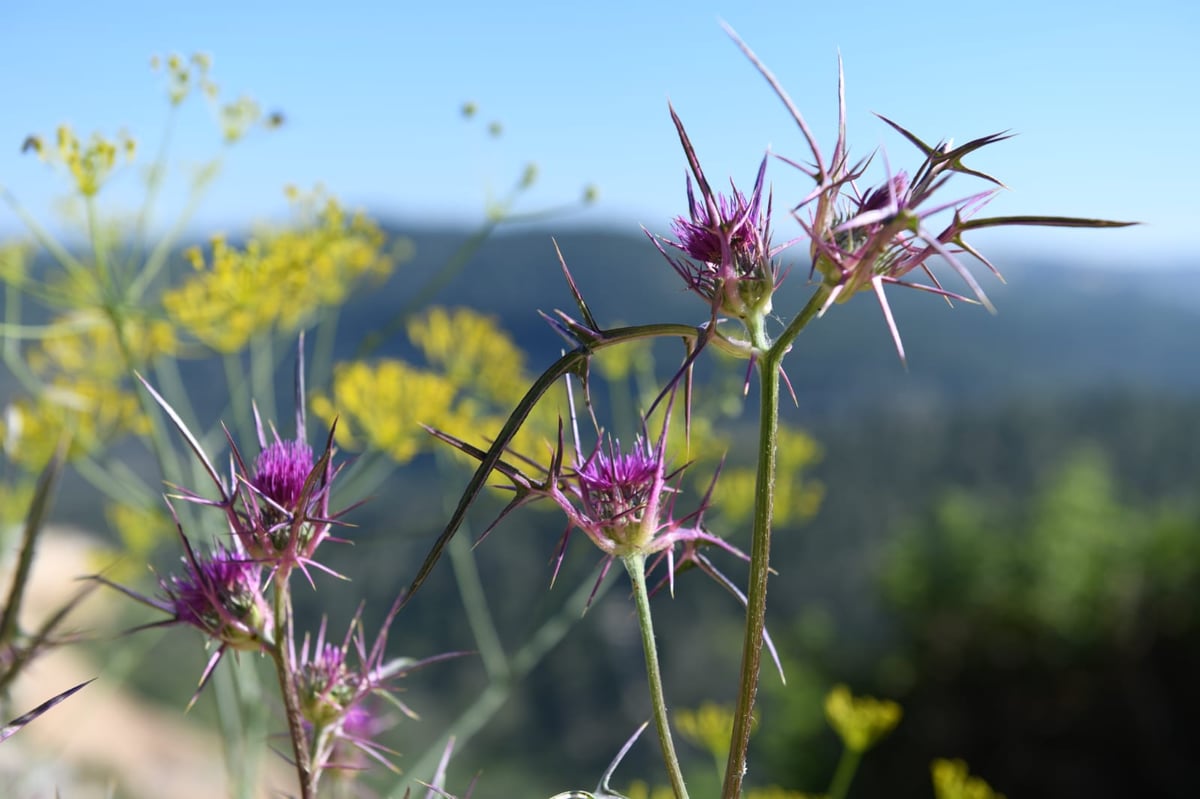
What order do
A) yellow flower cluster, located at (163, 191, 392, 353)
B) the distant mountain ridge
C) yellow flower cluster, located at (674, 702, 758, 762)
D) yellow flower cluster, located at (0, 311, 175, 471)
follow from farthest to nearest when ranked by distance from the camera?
1. the distant mountain ridge
2. yellow flower cluster, located at (0, 311, 175, 471)
3. yellow flower cluster, located at (163, 191, 392, 353)
4. yellow flower cluster, located at (674, 702, 758, 762)

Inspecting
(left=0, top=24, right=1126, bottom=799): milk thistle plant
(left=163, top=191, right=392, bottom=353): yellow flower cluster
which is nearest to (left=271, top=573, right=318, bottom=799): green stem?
(left=0, top=24, right=1126, bottom=799): milk thistle plant

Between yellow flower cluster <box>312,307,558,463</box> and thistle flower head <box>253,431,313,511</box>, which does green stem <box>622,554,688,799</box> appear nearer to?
thistle flower head <box>253,431,313,511</box>

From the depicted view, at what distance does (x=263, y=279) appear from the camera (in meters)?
1.05

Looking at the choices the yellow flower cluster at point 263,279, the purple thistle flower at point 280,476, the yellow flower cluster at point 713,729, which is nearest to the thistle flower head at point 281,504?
the purple thistle flower at point 280,476

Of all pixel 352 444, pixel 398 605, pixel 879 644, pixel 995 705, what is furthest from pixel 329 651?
pixel 879 644

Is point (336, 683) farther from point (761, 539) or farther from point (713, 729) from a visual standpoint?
point (713, 729)

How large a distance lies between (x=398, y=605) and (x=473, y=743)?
10543 mm

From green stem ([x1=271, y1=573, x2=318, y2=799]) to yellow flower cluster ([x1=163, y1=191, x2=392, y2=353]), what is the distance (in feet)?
2.38

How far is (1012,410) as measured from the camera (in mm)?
9766

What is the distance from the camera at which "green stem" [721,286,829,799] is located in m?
0.30

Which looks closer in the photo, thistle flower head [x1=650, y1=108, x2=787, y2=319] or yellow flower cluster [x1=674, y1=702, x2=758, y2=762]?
thistle flower head [x1=650, y1=108, x2=787, y2=319]

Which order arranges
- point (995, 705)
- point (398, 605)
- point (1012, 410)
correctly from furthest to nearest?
1. point (1012, 410)
2. point (995, 705)
3. point (398, 605)

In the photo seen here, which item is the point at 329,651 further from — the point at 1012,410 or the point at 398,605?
the point at 1012,410

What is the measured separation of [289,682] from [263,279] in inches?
31.6
